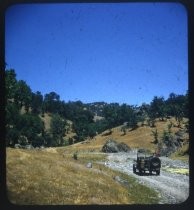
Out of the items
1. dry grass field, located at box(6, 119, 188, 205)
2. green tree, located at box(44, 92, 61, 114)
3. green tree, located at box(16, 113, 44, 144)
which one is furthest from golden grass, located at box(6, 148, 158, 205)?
green tree, located at box(44, 92, 61, 114)

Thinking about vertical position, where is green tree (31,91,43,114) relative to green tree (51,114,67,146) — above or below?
above

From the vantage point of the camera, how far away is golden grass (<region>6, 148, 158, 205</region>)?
300 centimetres

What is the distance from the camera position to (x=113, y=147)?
347 centimetres

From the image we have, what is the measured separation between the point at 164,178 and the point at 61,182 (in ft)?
2.35

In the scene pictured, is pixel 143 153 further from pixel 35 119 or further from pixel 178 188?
pixel 35 119

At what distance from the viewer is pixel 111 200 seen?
10.0ft

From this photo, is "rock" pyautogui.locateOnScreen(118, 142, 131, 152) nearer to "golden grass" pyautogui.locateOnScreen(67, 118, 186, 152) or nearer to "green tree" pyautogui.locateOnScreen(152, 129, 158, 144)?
"golden grass" pyautogui.locateOnScreen(67, 118, 186, 152)

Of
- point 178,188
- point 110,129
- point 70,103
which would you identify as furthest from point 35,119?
point 178,188

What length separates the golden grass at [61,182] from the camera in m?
3.00

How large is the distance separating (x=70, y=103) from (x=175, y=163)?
801 millimetres

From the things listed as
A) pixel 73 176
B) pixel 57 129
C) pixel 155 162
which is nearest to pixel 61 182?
pixel 73 176

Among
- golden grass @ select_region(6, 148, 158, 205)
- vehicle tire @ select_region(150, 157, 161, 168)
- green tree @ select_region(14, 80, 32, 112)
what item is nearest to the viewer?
golden grass @ select_region(6, 148, 158, 205)

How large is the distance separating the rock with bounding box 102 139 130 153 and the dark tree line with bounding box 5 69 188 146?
12 cm

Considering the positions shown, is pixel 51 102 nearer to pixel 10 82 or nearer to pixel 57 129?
pixel 57 129
